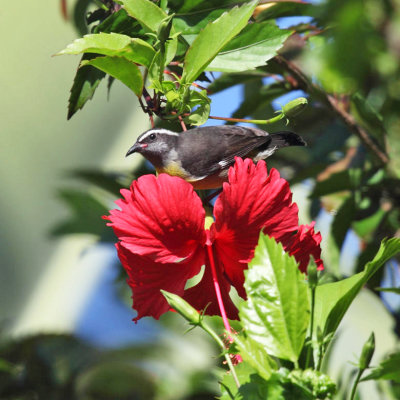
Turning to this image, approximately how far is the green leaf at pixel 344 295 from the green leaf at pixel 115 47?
21 cm

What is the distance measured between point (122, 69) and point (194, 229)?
13 centimetres

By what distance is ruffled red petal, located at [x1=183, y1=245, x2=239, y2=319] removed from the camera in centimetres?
39

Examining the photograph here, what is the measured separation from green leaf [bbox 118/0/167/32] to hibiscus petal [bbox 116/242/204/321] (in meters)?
0.17

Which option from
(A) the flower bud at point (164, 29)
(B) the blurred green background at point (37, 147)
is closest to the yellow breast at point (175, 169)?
(A) the flower bud at point (164, 29)

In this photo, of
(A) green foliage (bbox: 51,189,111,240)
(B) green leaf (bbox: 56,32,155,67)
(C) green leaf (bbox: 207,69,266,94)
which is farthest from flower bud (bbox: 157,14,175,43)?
(A) green foliage (bbox: 51,189,111,240)

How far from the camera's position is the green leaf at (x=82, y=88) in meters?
0.46

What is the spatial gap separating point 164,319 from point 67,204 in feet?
2.09

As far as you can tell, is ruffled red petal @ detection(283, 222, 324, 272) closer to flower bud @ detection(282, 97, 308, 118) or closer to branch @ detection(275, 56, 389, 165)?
flower bud @ detection(282, 97, 308, 118)

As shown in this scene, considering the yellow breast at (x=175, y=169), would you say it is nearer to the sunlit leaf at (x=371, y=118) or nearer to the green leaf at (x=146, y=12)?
the green leaf at (x=146, y=12)

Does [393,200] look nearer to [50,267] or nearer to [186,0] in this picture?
[186,0]

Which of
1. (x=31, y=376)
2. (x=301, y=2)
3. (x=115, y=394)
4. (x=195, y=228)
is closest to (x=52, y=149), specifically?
(x=115, y=394)

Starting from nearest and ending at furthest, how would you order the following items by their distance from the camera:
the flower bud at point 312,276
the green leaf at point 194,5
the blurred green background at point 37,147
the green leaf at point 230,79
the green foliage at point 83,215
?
the flower bud at point 312,276
the green leaf at point 194,5
the green leaf at point 230,79
the green foliage at point 83,215
the blurred green background at point 37,147

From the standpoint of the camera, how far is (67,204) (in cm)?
109

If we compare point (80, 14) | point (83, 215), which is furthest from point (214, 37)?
point (83, 215)
